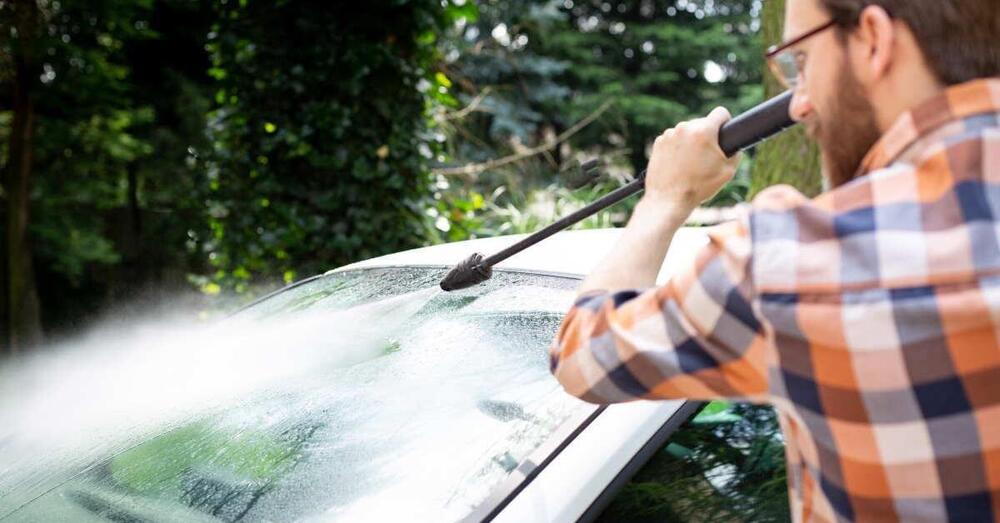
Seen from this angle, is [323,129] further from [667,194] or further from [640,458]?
[667,194]

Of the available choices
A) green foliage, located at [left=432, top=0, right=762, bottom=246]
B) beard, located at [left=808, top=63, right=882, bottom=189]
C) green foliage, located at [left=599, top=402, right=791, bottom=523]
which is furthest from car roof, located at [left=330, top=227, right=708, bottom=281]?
green foliage, located at [left=432, top=0, right=762, bottom=246]

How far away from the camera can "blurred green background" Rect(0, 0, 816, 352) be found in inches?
206

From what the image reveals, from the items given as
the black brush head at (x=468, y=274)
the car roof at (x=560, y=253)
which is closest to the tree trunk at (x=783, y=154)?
the car roof at (x=560, y=253)

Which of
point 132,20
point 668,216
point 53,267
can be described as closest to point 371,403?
point 668,216

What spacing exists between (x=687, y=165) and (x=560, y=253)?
3.17 feet

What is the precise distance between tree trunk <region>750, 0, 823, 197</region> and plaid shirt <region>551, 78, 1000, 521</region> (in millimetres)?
3931

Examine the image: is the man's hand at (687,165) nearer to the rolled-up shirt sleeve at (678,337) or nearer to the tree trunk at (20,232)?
the rolled-up shirt sleeve at (678,337)

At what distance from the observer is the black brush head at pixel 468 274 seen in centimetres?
170

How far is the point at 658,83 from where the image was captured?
14.1 metres

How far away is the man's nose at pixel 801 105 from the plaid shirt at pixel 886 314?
0.43 ft

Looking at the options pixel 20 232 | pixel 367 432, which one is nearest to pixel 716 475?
pixel 367 432

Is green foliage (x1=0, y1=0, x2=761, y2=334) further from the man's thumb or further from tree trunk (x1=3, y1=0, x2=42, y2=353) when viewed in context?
the man's thumb

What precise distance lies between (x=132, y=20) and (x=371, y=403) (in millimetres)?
10674

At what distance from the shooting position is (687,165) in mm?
1167
